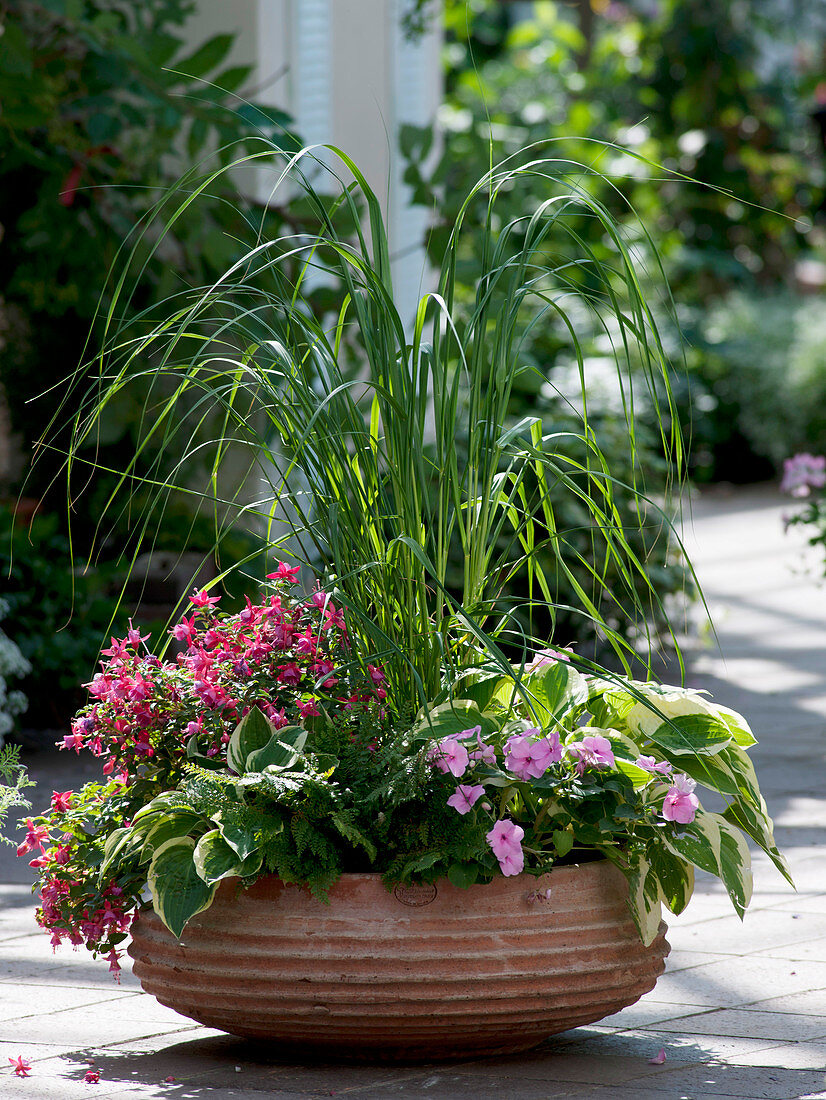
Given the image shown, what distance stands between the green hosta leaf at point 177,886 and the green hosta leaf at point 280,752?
0.48ft

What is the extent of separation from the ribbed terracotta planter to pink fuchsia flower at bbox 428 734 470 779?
186mm

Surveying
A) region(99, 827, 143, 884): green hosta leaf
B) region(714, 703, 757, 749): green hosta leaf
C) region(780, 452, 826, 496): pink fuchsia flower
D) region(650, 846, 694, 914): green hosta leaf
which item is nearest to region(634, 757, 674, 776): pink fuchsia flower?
region(650, 846, 694, 914): green hosta leaf

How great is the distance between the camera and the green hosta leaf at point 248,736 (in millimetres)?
2359

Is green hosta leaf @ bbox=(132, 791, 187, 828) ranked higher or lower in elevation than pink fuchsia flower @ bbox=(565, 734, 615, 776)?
lower

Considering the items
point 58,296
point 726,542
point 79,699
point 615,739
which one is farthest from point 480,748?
point 726,542

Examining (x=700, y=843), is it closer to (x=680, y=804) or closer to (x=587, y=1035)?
(x=680, y=804)

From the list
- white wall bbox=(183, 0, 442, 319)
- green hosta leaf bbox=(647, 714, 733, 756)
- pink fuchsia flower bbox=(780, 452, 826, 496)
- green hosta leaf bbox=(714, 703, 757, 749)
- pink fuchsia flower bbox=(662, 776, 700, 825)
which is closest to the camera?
pink fuchsia flower bbox=(662, 776, 700, 825)

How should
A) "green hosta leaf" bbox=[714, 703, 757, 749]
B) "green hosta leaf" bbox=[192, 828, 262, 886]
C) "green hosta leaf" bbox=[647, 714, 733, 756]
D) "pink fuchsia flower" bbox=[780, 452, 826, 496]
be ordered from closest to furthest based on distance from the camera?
"green hosta leaf" bbox=[192, 828, 262, 886] < "green hosta leaf" bbox=[647, 714, 733, 756] < "green hosta leaf" bbox=[714, 703, 757, 749] < "pink fuchsia flower" bbox=[780, 452, 826, 496]

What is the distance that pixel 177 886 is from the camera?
2234 mm

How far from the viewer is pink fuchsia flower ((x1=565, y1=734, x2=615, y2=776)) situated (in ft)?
7.38

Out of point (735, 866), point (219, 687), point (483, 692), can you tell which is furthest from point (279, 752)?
point (735, 866)

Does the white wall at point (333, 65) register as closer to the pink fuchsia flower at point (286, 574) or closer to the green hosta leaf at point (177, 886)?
the pink fuchsia flower at point (286, 574)

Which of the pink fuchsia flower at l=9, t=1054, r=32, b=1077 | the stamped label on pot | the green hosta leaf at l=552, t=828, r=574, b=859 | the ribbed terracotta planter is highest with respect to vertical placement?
the green hosta leaf at l=552, t=828, r=574, b=859

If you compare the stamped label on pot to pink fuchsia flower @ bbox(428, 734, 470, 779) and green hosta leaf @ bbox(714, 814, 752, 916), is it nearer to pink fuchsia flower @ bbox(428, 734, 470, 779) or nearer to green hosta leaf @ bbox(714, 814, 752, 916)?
pink fuchsia flower @ bbox(428, 734, 470, 779)
